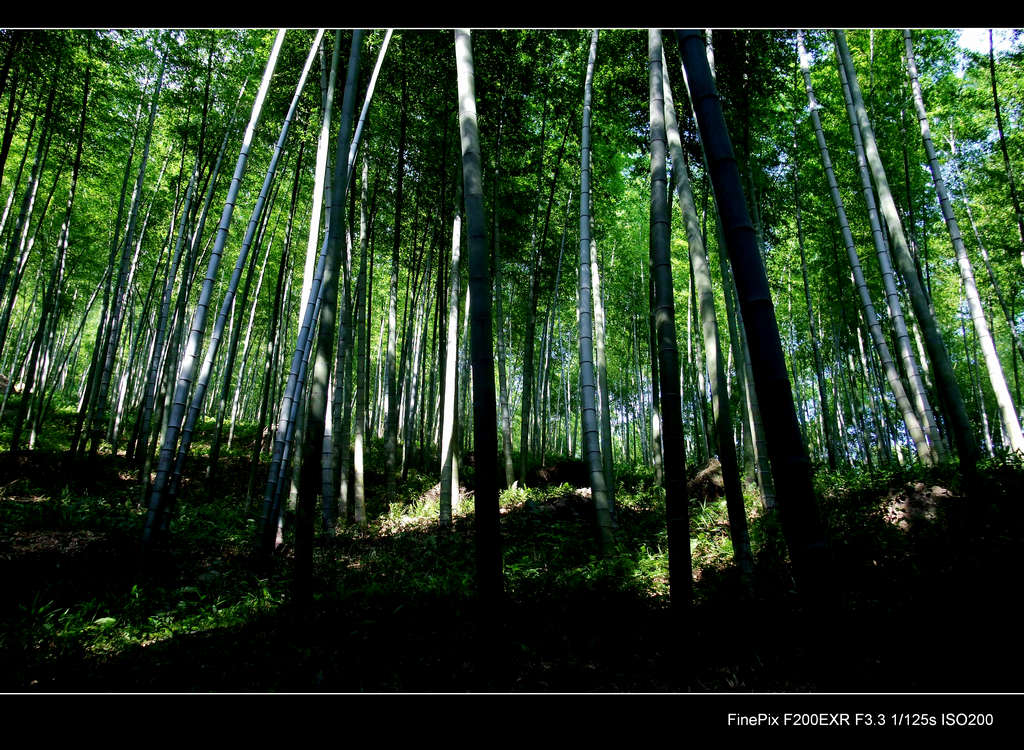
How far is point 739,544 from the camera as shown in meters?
3.04

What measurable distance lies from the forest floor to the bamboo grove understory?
0.40 metres

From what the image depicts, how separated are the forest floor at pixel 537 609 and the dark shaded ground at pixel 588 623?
0.5 inches

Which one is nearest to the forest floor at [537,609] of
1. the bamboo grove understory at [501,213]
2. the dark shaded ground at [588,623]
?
the dark shaded ground at [588,623]

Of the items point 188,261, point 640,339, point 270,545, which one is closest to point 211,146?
point 188,261

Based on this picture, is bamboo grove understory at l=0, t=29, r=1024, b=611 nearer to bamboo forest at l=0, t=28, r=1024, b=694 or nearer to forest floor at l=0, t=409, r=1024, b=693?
bamboo forest at l=0, t=28, r=1024, b=694

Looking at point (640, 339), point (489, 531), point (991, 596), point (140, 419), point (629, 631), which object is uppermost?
point (640, 339)

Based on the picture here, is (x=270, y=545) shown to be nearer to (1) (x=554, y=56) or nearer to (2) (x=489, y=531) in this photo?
(2) (x=489, y=531)

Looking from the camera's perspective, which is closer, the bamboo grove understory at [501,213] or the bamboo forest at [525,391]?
the bamboo forest at [525,391]

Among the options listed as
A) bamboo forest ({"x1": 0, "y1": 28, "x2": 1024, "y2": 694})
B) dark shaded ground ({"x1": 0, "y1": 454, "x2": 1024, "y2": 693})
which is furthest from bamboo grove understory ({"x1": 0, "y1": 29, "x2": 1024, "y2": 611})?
dark shaded ground ({"x1": 0, "y1": 454, "x2": 1024, "y2": 693})

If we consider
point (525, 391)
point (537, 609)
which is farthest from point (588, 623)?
point (525, 391)

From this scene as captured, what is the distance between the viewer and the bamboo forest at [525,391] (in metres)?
2.33

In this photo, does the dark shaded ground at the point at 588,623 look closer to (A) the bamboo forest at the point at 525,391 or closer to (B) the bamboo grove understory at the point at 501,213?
(A) the bamboo forest at the point at 525,391

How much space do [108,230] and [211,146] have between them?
5.39 metres

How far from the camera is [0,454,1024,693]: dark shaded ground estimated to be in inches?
89.4
